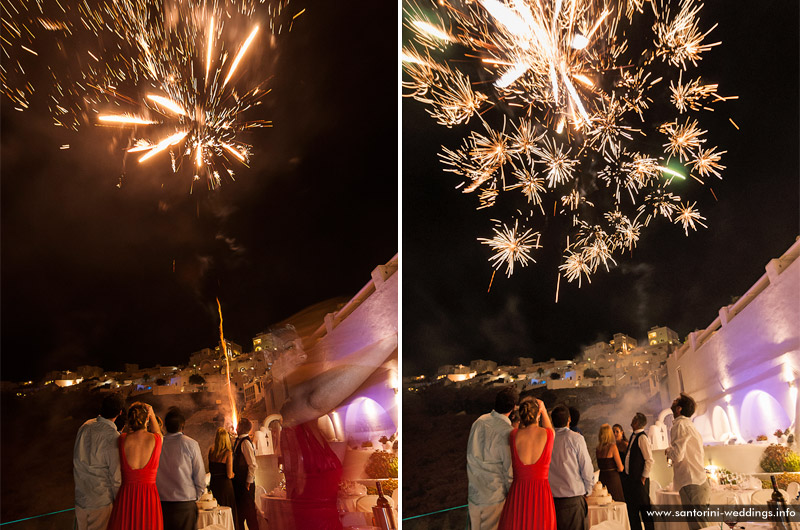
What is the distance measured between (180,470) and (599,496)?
8.71ft

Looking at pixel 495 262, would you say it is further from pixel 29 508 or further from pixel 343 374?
pixel 29 508

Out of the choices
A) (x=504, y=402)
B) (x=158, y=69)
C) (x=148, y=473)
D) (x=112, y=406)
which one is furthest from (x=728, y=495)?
(x=158, y=69)

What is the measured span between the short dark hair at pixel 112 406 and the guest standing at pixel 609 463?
2.99 metres

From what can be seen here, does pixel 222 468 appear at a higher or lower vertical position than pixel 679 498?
higher

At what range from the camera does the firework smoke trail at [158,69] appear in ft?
11.3

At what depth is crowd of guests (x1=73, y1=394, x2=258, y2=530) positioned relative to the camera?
10.6 ft

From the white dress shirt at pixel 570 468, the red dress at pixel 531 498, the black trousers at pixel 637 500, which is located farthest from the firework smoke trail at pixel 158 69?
the black trousers at pixel 637 500

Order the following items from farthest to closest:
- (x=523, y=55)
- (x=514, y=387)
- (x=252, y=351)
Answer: (x=523, y=55) → (x=514, y=387) → (x=252, y=351)

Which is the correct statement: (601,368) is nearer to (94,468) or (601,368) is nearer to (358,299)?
(358,299)

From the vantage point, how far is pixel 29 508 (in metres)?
3.16

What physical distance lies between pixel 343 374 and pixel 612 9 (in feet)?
10.8

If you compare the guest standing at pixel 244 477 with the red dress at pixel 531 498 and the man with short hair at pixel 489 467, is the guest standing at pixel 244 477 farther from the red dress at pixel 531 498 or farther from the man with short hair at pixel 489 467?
the red dress at pixel 531 498

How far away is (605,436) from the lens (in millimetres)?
4367

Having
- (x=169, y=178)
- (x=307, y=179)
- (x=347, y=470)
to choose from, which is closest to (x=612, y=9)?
(x=307, y=179)
